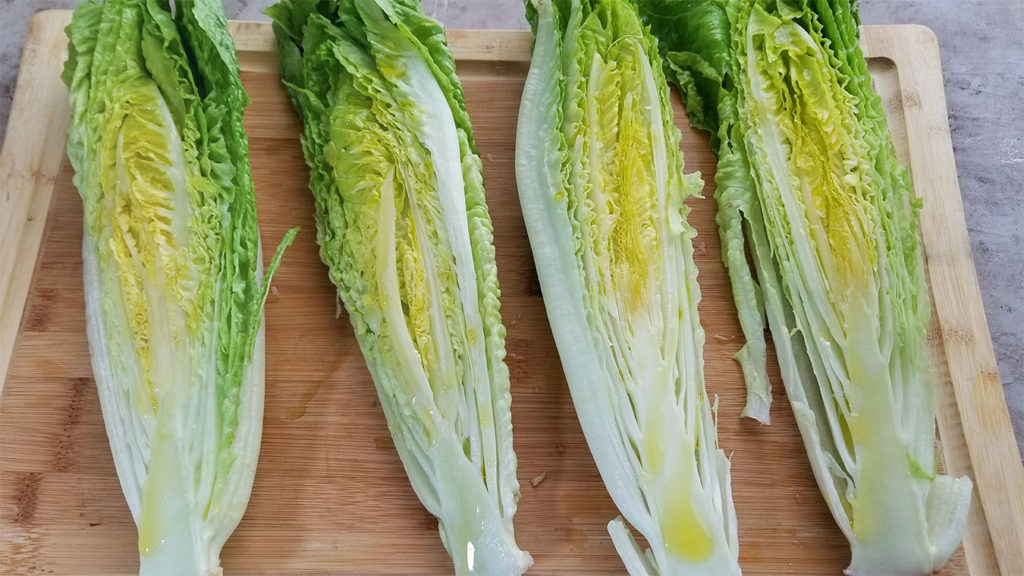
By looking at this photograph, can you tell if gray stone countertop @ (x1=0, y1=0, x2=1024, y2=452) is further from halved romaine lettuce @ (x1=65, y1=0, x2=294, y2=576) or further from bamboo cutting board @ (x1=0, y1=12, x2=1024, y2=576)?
halved romaine lettuce @ (x1=65, y1=0, x2=294, y2=576)

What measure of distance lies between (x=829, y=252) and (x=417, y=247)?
105cm

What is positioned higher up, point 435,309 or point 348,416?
point 435,309

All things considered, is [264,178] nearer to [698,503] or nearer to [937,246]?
[698,503]

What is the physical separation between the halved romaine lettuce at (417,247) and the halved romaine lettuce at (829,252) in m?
0.69

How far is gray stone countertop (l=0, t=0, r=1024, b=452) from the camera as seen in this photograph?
2305 mm

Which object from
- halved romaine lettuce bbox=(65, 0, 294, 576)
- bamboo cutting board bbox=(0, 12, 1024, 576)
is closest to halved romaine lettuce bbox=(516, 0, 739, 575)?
bamboo cutting board bbox=(0, 12, 1024, 576)

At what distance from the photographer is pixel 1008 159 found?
2.48m

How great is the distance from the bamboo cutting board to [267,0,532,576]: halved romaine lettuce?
0.13 m

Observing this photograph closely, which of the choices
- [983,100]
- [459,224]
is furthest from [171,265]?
[983,100]

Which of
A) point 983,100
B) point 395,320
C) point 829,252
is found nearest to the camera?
point 395,320

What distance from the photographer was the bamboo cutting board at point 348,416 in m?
1.78

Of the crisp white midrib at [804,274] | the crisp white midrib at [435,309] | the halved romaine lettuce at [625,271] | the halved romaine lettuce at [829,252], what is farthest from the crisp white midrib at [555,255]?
the crisp white midrib at [804,274]

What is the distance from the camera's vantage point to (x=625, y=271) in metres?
1.88

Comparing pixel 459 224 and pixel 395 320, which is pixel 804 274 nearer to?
pixel 459 224
